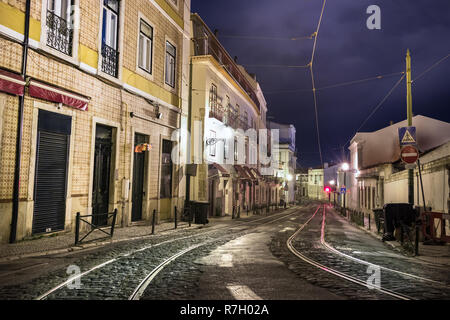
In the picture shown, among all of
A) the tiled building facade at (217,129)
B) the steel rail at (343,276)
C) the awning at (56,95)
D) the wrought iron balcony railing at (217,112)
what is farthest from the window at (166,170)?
the steel rail at (343,276)

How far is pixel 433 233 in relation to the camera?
35.1 feet

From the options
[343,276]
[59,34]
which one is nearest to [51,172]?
[59,34]

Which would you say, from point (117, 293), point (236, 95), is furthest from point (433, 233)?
point (236, 95)

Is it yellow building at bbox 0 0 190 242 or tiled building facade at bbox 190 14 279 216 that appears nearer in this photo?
yellow building at bbox 0 0 190 242

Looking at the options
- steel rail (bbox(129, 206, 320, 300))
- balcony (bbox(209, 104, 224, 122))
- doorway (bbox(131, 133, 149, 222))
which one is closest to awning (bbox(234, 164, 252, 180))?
balcony (bbox(209, 104, 224, 122))

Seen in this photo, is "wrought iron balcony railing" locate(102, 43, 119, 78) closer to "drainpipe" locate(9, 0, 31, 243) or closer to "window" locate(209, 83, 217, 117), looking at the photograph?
"drainpipe" locate(9, 0, 31, 243)

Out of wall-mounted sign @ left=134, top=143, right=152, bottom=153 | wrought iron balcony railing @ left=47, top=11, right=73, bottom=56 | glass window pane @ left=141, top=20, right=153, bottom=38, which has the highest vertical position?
glass window pane @ left=141, top=20, right=153, bottom=38

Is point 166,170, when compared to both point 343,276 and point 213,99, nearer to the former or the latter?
point 213,99

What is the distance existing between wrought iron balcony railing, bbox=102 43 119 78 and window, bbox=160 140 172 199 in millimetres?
4729

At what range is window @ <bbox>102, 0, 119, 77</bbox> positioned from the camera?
1268cm

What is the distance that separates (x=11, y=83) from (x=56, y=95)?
1.52m

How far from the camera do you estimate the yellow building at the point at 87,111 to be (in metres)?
8.98

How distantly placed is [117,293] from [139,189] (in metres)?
10.4
